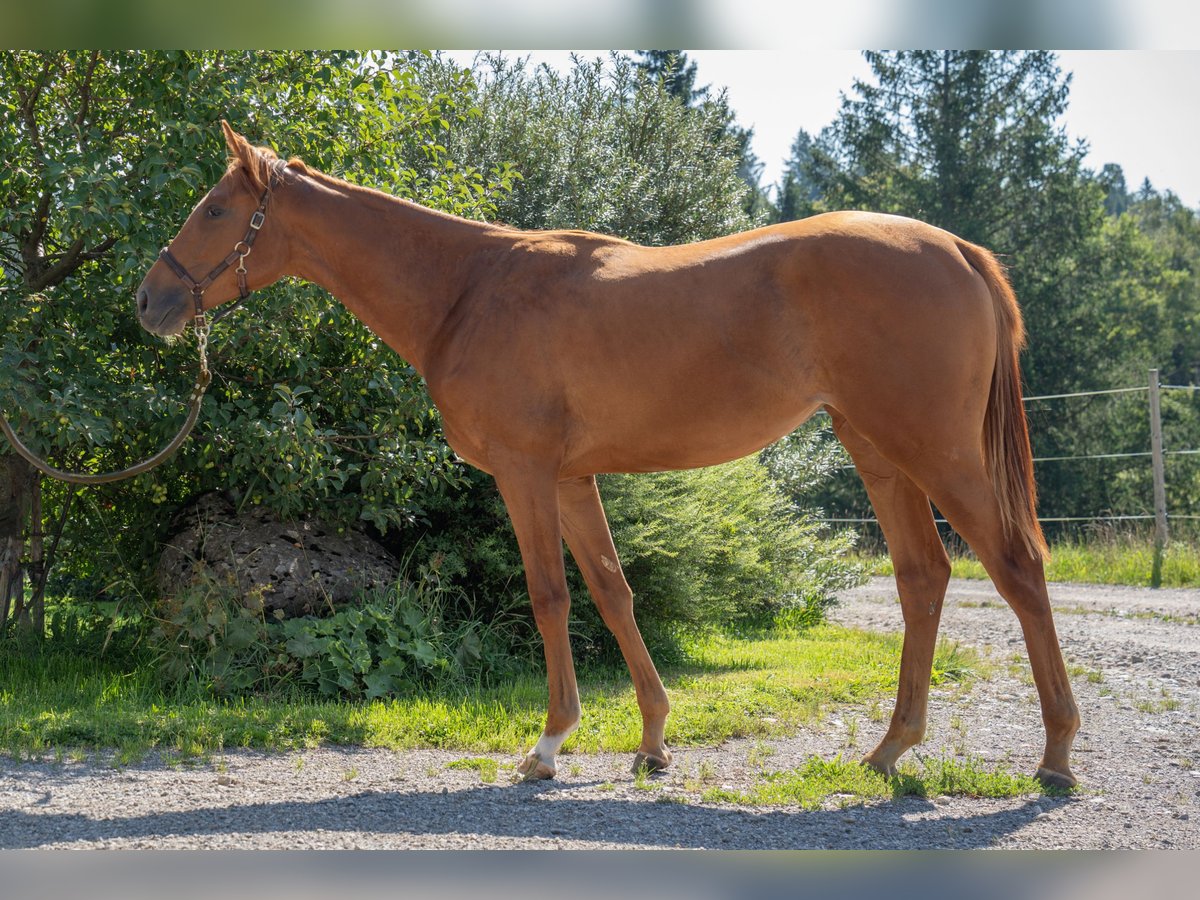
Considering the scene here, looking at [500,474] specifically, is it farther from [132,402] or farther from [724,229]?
[724,229]

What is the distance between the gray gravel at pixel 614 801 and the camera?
3639 millimetres

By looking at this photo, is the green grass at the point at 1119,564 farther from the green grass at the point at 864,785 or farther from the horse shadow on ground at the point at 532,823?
the horse shadow on ground at the point at 532,823

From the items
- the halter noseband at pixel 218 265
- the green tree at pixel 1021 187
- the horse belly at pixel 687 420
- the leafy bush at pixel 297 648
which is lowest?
the leafy bush at pixel 297 648

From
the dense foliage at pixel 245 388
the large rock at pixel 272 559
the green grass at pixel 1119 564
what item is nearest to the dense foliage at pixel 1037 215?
the green grass at pixel 1119 564

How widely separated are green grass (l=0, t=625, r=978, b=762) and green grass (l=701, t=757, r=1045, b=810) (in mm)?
964

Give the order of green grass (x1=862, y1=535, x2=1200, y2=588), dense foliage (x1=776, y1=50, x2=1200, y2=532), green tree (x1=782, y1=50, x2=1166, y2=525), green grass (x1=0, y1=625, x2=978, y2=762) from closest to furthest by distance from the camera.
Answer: green grass (x1=0, y1=625, x2=978, y2=762) → green grass (x1=862, y1=535, x2=1200, y2=588) → dense foliage (x1=776, y1=50, x2=1200, y2=532) → green tree (x1=782, y1=50, x2=1166, y2=525)

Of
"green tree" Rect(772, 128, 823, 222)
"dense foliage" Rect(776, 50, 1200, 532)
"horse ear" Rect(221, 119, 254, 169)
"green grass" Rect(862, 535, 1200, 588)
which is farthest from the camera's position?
"green tree" Rect(772, 128, 823, 222)

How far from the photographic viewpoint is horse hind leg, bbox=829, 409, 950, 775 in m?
4.70

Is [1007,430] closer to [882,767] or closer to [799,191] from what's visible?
[882,767]

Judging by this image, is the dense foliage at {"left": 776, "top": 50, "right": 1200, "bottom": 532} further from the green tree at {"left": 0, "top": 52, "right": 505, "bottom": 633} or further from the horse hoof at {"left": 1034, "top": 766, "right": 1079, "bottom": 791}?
the horse hoof at {"left": 1034, "top": 766, "right": 1079, "bottom": 791}

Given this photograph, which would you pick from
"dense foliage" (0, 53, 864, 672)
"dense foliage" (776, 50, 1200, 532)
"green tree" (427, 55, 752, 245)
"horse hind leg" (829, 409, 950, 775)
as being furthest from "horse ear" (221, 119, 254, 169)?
"dense foliage" (776, 50, 1200, 532)

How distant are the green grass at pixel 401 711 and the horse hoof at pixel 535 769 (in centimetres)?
64
